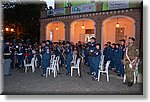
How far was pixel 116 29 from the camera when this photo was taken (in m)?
12.9

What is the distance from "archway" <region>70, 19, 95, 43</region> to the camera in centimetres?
1396

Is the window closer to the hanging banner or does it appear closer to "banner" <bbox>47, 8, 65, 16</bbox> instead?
the hanging banner

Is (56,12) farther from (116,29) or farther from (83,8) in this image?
(116,29)

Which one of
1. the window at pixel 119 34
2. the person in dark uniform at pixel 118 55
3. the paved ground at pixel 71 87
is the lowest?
the paved ground at pixel 71 87

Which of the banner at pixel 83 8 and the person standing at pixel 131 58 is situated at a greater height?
the banner at pixel 83 8

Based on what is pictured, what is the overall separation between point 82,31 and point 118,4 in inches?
150

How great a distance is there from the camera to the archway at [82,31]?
45.8 feet

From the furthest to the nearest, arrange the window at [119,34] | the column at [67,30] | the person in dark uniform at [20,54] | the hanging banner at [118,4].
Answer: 1. the column at [67,30]
2. the window at [119,34]
3. the hanging banner at [118,4]
4. the person in dark uniform at [20,54]

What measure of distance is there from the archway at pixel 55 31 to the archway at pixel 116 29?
121 inches

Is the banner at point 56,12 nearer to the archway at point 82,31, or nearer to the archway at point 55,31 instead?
the archway at point 55,31

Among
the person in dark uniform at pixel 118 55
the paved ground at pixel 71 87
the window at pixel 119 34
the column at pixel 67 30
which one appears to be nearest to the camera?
the paved ground at pixel 71 87

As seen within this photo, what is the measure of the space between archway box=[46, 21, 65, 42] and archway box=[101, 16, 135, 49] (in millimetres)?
3077

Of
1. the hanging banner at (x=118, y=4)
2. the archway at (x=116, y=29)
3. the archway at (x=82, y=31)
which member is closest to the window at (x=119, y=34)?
the archway at (x=116, y=29)

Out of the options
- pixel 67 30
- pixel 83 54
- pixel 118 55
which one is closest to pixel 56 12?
pixel 67 30
